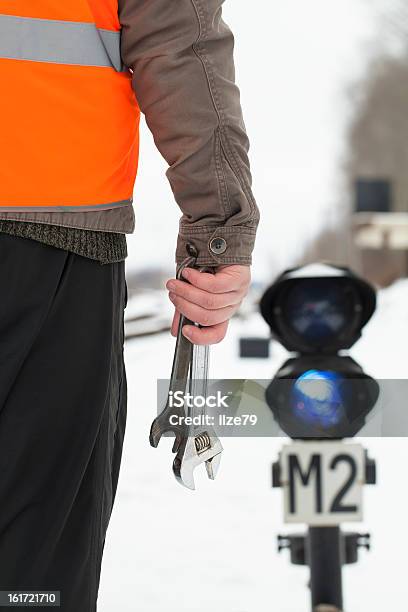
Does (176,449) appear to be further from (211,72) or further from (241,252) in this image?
(211,72)

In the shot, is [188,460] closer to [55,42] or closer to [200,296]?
[200,296]

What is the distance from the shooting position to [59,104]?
36.8 inches

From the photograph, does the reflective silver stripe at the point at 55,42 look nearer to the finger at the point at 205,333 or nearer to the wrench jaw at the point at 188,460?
the finger at the point at 205,333

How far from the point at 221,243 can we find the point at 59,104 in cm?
25

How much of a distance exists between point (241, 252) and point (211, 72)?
22 centimetres

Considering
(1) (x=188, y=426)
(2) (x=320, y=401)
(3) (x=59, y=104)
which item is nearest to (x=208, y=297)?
(1) (x=188, y=426)

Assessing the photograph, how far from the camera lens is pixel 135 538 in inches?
93.4

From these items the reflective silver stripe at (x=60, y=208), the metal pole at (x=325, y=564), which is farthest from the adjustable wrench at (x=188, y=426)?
the metal pole at (x=325, y=564)

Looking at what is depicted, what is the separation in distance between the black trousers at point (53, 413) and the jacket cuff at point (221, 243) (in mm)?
110

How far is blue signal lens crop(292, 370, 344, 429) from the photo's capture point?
1.34 metres

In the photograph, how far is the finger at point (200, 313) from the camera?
40.7 inches

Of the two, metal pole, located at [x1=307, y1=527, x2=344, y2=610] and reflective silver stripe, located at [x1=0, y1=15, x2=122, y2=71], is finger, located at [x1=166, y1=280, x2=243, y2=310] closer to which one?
reflective silver stripe, located at [x1=0, y1=15, x2=122, y2=71]

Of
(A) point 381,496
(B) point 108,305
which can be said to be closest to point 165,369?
(A) point 381,496

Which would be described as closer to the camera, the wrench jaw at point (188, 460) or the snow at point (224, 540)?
the wrench jaw at point (188, 460)
